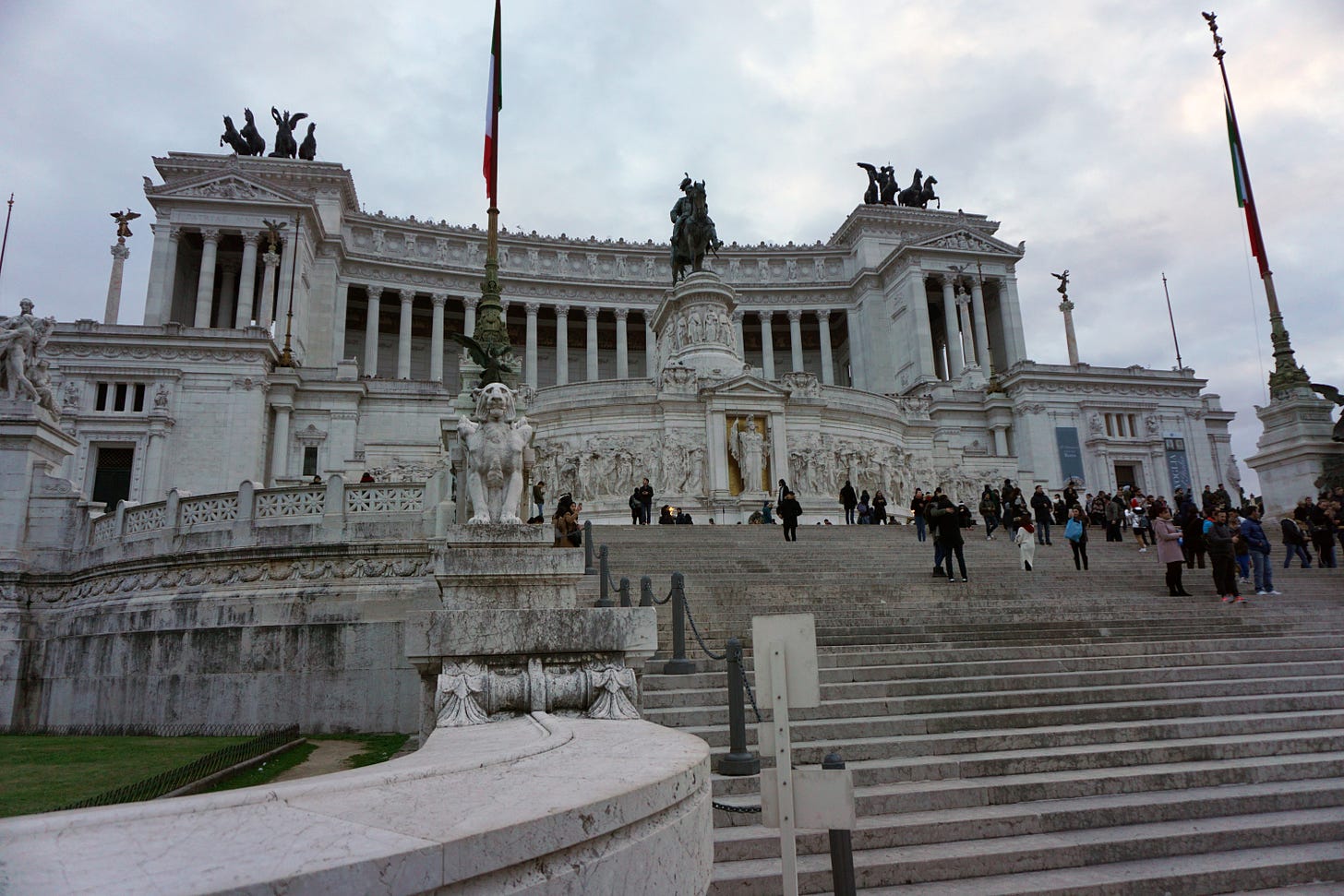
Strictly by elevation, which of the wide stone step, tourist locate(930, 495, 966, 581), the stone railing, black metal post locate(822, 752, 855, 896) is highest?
the stone railing

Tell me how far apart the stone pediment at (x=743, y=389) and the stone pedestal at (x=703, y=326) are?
347 centimetres

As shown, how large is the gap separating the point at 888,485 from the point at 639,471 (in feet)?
38.4

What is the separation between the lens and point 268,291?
57.4 metres

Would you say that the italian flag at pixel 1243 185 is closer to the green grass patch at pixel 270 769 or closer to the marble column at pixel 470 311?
Answer: the green grass patch at pixel 270 769

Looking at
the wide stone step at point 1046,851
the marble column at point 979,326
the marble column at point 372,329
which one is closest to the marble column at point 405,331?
the marble column at point 372,329

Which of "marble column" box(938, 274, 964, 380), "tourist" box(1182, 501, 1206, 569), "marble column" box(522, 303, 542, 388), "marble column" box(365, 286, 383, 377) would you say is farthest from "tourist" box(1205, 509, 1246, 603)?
"marble column" box(365, 286, 383, 377)

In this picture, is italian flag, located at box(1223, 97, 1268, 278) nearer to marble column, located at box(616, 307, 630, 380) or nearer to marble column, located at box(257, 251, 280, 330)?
marble column, located at box(616, 307, 630, 380)

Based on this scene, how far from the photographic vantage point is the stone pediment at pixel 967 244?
69.1 meters

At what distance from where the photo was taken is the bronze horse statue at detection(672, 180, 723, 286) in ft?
137

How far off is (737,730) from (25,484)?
65.1 ft

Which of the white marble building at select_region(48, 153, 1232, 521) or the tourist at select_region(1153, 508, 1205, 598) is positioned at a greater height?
the white marble building at select_region(48, 153, 1232, 521)

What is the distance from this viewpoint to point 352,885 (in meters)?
2.27

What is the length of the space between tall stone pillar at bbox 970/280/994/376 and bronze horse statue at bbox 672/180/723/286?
113 feet

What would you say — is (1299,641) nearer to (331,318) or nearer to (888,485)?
(888,485)
